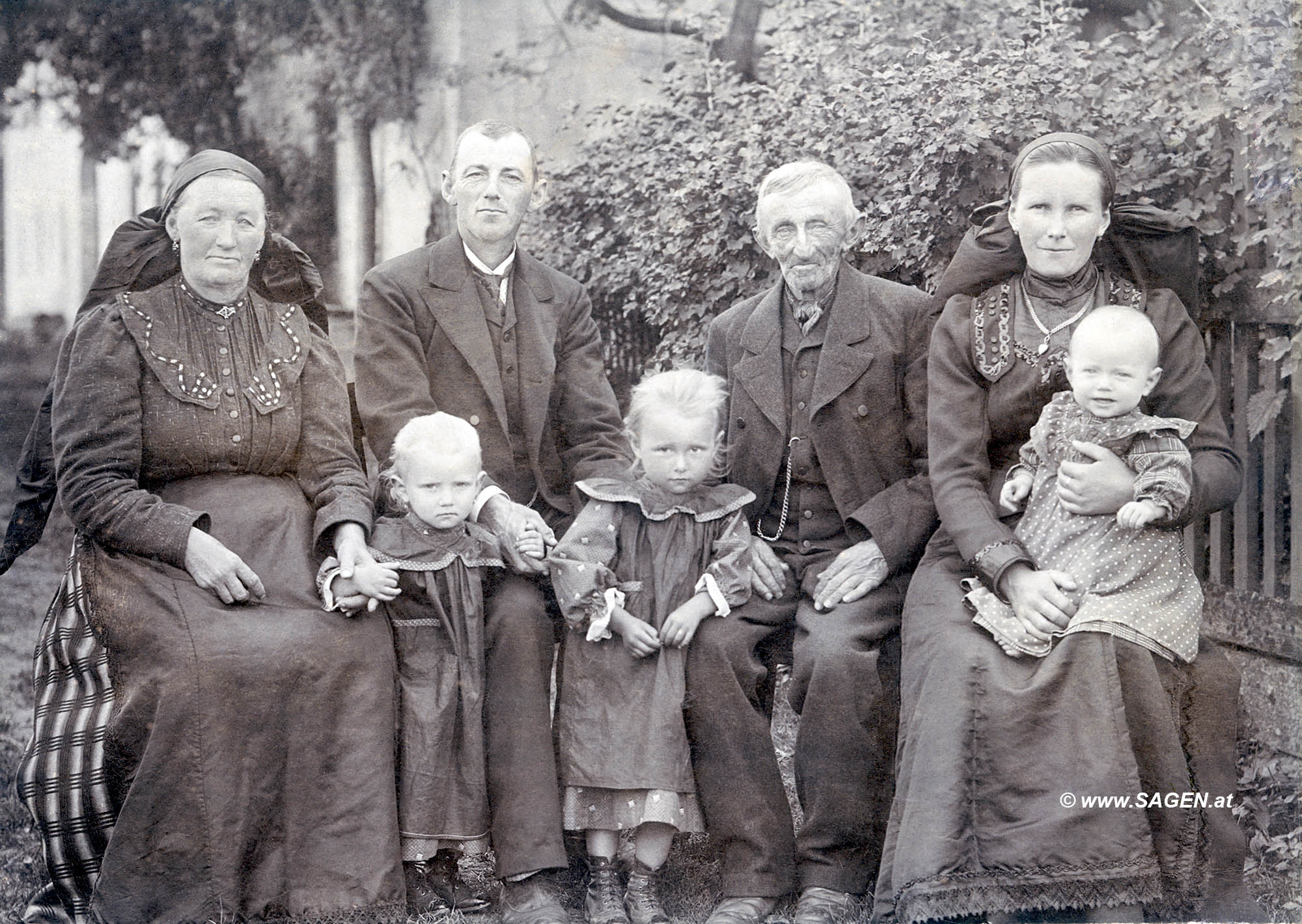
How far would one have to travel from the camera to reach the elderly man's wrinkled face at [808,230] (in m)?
3.89

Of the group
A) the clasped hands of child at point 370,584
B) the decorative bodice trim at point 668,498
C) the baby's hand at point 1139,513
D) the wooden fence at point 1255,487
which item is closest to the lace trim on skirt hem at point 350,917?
the clasped hands of child at point 370,584

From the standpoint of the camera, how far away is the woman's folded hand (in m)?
3.50

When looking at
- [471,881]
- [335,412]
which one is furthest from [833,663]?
[335,412]

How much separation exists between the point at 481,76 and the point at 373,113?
0.43 meters

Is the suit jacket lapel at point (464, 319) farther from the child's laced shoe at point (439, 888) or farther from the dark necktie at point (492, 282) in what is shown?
the child's laced shoe at point (439, 888)

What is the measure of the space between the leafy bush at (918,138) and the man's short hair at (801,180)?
443mm

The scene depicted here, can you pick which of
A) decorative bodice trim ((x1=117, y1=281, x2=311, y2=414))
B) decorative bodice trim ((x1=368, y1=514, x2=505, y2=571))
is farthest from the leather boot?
decorative bodice trim ((x1=117, y1=281, x2=311, y2=414))

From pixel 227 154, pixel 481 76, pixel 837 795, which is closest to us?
pixel 837 795

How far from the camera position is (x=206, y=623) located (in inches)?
135

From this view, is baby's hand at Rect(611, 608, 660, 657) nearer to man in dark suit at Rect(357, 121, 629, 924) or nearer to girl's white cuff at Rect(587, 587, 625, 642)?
girl's white cuff at Rect(587, 587, 625, 642)

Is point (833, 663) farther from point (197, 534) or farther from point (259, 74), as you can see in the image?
point (259, 74)

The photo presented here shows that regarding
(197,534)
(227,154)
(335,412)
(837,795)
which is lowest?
(837,795)

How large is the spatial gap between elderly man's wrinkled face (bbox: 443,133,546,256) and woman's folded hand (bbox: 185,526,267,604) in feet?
4.24

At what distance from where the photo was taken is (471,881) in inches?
143
